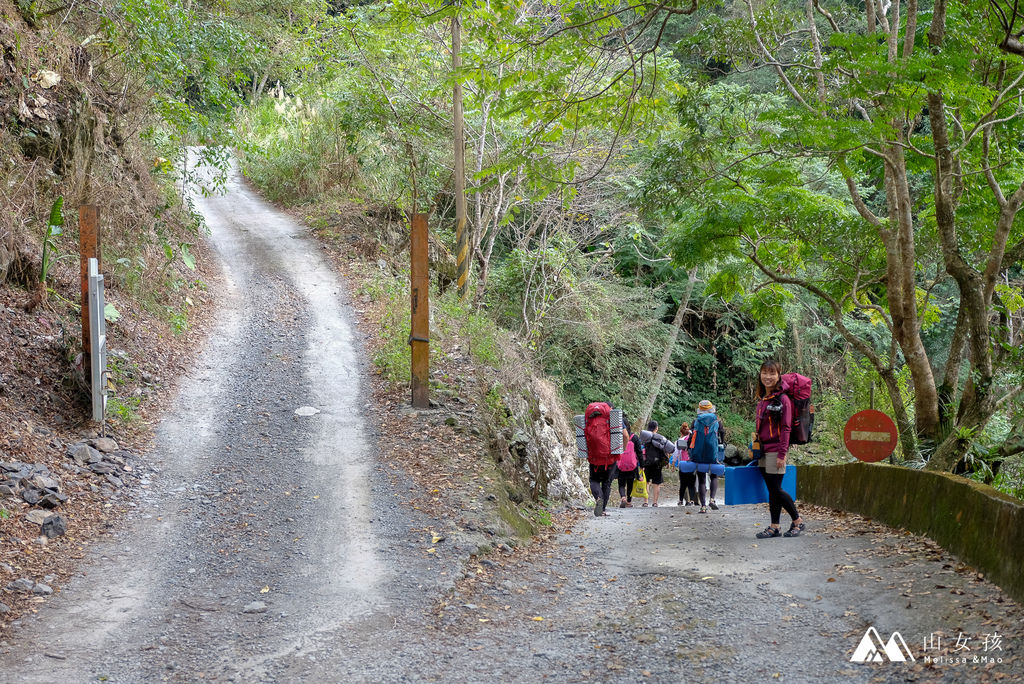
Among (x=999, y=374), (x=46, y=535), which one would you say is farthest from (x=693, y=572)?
(x=46, y=535)

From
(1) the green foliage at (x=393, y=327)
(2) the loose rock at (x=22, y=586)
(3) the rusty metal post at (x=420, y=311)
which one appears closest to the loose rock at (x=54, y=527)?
(2) the loose rock at (x=22, y=586)

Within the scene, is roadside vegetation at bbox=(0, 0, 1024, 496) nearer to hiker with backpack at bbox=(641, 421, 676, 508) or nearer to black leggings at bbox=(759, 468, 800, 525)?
black leggings at bbox=(759, 468, 800, 525)

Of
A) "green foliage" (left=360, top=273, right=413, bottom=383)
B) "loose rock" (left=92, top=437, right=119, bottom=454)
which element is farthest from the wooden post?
"loose rock" (left=92, top=437, right=119, bottom=454)

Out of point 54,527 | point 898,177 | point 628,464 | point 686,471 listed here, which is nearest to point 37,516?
point 54,527

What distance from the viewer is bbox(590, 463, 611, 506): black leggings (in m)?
10.4

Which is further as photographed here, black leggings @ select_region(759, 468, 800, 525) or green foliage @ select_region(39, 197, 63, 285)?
green foliage @ select_region(39, 197, 63, 285)

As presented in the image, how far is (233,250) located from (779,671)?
17.0 m

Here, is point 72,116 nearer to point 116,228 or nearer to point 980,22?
point 116,228

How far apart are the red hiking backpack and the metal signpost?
5.50m

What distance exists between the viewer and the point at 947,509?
22.6ft

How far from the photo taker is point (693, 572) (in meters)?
7.03

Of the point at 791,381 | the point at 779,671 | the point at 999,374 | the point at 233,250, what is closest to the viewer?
the point at 779,671

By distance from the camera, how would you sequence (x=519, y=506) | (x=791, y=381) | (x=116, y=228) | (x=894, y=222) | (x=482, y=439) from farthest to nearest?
(x=116, y=228) → (x=894, y=222) → (x=482, y=439) → (x=519, y=506) → (x=791, y=381)

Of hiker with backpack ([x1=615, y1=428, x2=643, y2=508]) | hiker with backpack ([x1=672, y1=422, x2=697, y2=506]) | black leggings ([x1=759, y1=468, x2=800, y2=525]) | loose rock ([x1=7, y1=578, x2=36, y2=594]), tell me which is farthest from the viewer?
hiker with backpack ([x1=615, y1=428, x2=643, y2=508])
